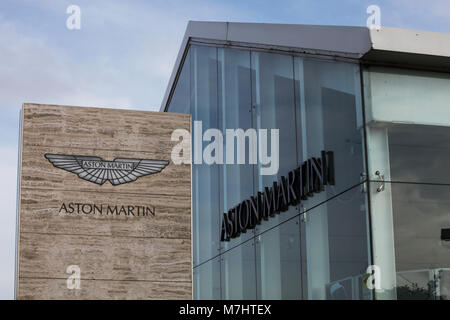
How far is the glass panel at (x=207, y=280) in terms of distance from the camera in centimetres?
1648

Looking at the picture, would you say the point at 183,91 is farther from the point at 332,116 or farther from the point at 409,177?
the point at 409,177

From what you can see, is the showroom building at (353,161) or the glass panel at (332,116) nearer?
the showroom building at (353,161)

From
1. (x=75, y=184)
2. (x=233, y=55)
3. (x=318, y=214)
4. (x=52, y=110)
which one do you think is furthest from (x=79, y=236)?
(x=233, y=55)

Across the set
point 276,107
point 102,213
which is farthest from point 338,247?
point 102,213

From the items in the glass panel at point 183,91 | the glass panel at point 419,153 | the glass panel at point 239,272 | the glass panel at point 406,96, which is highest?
the glass panel at point 183,91

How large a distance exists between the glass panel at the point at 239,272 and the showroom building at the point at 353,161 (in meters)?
0.06

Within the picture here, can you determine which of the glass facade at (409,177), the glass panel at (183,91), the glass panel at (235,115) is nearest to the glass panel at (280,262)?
the glass panel at (235,115)

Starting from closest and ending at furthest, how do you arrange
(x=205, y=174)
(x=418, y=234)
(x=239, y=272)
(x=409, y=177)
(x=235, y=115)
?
(x=418, y=234), (x=409, y=177), (x=239, y=272), (x=235, y=115), (x=205, y=174)

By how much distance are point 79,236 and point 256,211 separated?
A: 394 centimetres

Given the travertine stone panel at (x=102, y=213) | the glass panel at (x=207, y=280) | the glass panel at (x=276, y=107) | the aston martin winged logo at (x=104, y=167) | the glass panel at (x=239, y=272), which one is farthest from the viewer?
the glass panel at (x=207, y=280)

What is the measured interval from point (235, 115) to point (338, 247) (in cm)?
527

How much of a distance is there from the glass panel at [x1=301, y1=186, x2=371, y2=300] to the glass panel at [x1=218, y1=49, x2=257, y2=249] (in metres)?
2.63

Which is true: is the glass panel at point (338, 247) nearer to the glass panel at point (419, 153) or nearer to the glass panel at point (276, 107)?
the glass panel at point (419, 153)

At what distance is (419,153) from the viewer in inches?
420
